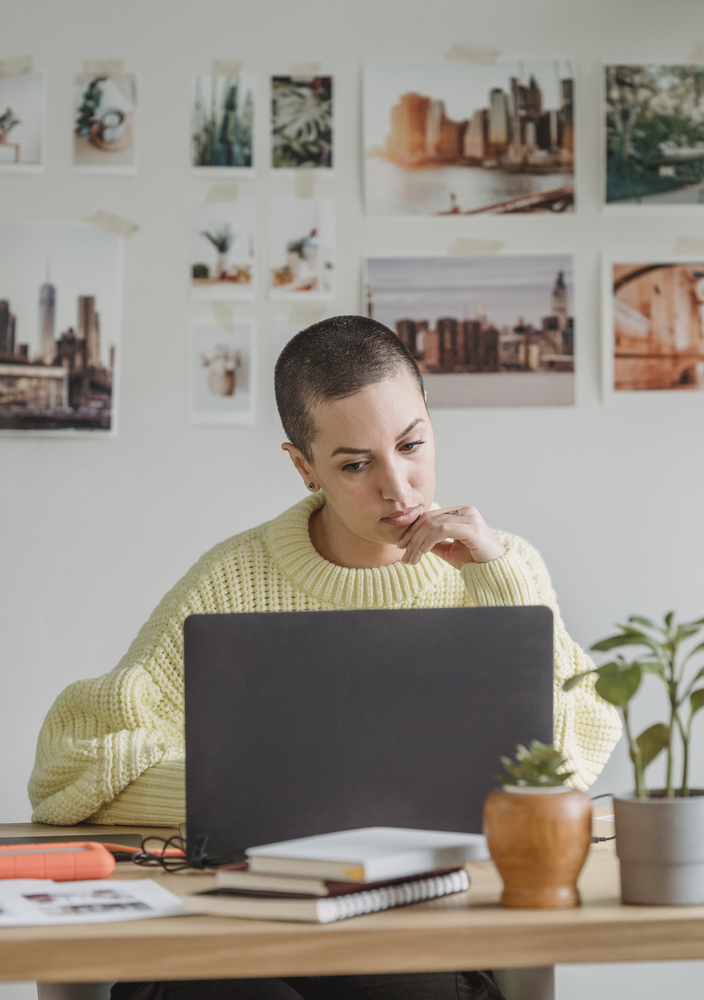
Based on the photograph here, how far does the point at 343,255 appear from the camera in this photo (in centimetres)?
218

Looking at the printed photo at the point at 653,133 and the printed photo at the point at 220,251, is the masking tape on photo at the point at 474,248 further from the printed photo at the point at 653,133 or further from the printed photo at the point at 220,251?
the printed photo at the point at 220,251

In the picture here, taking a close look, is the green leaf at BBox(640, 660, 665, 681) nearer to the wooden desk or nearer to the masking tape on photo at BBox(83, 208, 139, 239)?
the wooden desk

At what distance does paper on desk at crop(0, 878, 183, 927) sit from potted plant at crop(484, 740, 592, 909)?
9.2 inches

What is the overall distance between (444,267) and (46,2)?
3.35 feet

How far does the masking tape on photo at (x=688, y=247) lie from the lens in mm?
2201

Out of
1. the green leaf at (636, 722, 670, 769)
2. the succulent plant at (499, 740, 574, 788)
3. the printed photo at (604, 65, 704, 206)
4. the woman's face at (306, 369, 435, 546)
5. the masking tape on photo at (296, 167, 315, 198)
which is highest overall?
the printed photo at (604, 65, 704, 206)

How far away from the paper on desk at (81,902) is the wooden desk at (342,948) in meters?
0.04

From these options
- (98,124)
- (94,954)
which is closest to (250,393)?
(98,124)

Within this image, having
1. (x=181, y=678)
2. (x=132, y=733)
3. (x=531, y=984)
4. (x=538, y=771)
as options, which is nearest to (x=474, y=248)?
(x=181, y=678)

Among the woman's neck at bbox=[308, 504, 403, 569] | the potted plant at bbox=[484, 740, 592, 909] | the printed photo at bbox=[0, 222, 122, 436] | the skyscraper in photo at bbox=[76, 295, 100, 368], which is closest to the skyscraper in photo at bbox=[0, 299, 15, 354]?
the printed photo at bbox=[0, 222, 122, 436]

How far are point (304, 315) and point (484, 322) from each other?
388mm

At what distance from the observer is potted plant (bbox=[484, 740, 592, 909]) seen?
0.68 m

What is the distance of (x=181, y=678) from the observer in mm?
1365

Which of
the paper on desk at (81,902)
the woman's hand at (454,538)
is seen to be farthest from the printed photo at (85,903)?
the woman's hand at (454,538)
